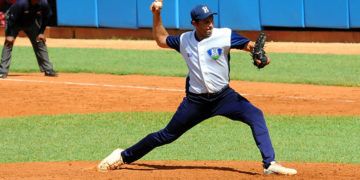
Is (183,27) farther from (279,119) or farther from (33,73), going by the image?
(279,119)

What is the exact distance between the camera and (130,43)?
28.9m

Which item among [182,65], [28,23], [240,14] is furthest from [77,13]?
[28,23]

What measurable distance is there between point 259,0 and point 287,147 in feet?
50.0

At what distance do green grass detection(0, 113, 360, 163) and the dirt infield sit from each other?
0.70 metres

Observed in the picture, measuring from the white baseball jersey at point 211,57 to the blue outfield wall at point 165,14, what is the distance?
61.3 feet

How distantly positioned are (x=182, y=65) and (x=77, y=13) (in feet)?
26.5

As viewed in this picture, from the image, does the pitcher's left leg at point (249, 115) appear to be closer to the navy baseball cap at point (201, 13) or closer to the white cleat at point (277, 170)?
the white cleat at point (277, 170)

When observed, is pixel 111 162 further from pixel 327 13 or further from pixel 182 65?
pixel 327 13

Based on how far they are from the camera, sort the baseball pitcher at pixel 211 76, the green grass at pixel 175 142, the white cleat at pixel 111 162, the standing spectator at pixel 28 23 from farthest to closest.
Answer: the standing spectator at pixel 28 23, the green grass at pixel 175 142, the white cleat at pixel 111 162, the baseball pitcher at pixel 211 76

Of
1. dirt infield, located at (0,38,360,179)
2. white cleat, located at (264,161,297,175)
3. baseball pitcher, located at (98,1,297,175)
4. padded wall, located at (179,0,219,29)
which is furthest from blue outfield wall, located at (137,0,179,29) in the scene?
white cleat, located at (264,161,297,175)

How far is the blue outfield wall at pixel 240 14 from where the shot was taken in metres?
26.9

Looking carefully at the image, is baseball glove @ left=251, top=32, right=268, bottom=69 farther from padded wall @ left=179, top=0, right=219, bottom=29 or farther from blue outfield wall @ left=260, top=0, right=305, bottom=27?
padded wall @ left=179, top=0, right=219, bottom=29

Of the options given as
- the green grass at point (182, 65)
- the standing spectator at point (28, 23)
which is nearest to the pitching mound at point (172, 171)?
the standing spectator at point (28, 23)

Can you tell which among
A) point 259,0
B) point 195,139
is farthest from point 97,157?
point 259,0
